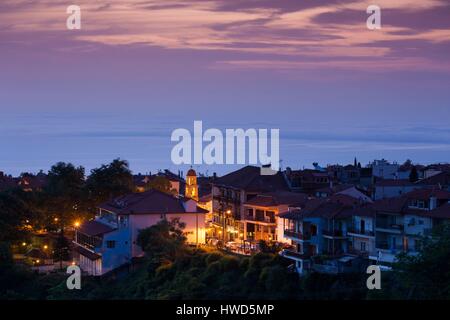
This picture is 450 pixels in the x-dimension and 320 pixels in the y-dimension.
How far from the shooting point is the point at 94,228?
2836cm

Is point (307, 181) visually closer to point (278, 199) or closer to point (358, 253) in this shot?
point (278, 199)

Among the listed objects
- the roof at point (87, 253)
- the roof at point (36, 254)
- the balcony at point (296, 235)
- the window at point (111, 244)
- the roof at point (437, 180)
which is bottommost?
the roof at point (36, 254)

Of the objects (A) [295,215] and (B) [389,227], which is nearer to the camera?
(B) [389,227]

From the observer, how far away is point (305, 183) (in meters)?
32.8

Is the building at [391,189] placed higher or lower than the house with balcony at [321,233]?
higher

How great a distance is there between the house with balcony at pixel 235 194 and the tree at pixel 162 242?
16.8 feet

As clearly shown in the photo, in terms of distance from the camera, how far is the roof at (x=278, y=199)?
2859 centimetres

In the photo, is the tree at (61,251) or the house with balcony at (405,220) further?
the tree at (61,251)

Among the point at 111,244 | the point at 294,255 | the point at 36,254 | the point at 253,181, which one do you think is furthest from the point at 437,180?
the point at 36,254

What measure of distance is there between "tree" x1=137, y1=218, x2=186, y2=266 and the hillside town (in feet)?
2.34

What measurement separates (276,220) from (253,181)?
13.0 ft

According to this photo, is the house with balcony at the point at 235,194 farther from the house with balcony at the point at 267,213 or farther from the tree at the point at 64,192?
the tree at the point at 64,192

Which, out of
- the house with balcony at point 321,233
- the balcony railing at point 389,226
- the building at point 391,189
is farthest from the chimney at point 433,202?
the building at point 391,189
